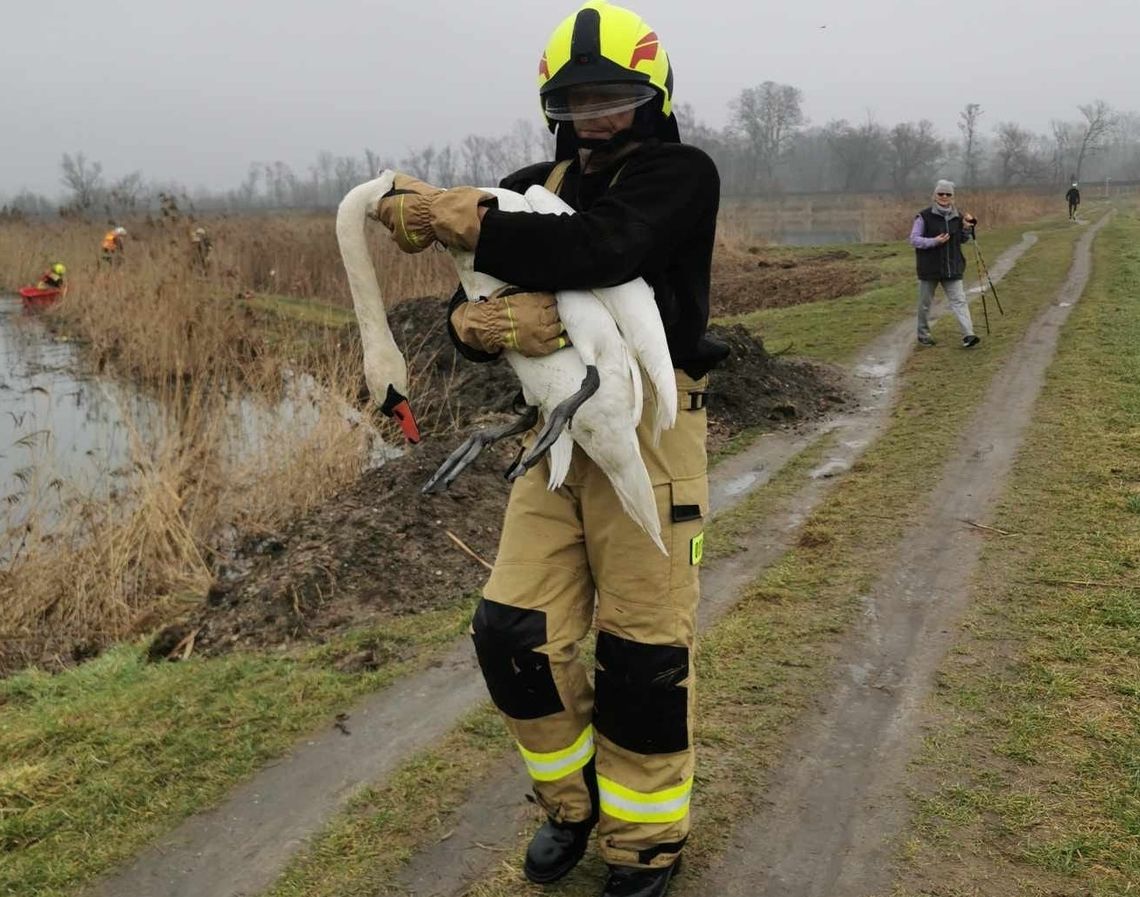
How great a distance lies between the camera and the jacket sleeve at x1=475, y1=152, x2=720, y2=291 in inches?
73.1

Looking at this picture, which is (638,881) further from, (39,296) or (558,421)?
(39,296)

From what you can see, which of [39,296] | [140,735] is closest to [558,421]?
[140,735]

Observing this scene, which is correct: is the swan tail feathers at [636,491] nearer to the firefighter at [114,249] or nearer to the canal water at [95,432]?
the canal water at [95,432]

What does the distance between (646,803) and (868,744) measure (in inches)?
44.7

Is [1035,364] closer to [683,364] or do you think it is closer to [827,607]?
[827,607]

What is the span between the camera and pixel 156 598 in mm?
5492

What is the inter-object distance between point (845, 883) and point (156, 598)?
462cm

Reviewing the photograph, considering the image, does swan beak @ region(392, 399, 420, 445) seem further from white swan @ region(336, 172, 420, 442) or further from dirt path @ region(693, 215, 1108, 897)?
dirt path @ region(693, 215, 1108, 897)

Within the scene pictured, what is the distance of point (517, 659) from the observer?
6.84 ft

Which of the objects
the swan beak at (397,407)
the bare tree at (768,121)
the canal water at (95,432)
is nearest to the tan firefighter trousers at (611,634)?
the swan beak at (397,407)

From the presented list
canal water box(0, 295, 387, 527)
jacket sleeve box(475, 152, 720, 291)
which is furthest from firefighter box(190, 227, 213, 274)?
jacket sleeve box(475, 152, 720, 291)

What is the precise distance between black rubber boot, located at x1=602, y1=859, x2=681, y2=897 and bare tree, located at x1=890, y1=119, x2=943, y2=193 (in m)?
83.6

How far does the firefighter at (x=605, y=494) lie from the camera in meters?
1.90

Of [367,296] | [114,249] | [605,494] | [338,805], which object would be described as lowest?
[338,805]
